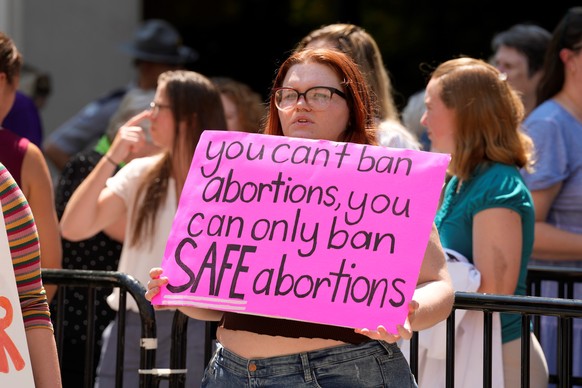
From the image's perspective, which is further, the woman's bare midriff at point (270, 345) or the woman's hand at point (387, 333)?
the woman's bare midriff at point (270, 345)

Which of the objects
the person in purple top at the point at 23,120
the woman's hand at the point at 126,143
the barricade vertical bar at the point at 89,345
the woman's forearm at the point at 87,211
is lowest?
the barricade vertical bar at the point at 89,345

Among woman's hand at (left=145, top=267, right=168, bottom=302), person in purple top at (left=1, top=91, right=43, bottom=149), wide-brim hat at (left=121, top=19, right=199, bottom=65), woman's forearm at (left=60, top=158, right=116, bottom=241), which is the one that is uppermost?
wide-brim hat at (left=121, top=19, right=199, bottom=65)

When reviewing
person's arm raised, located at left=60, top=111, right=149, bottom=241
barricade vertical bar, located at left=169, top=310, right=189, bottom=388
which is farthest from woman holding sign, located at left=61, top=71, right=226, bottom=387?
barricade vertical bar, located at left=169, top=310, right=189, bottom=388

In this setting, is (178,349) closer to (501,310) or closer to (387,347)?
(501,310)

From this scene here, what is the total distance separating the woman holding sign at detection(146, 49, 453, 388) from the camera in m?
3.12

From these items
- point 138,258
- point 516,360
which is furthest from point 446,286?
point 138,258

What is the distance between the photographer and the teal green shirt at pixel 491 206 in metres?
4.38

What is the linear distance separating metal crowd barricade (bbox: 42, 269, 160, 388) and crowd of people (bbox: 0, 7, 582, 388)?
11cm

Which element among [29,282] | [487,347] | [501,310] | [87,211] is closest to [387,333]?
[29,282]

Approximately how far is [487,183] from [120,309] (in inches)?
57.4

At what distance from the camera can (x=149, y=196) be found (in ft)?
16.5

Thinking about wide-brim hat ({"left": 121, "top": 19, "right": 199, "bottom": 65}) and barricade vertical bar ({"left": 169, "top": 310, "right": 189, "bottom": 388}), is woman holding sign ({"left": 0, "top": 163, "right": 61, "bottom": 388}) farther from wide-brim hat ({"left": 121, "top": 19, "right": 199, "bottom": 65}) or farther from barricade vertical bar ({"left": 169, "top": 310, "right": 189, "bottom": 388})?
wide-brim hat ({"left": 121, "top": 19, "right": 199, "bottom": 65})

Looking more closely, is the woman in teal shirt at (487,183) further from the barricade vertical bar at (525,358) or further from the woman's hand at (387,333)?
the woman's hand at (387,333)

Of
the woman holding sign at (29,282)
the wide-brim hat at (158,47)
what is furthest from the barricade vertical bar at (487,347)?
the wide-brim hat at (158,47)
